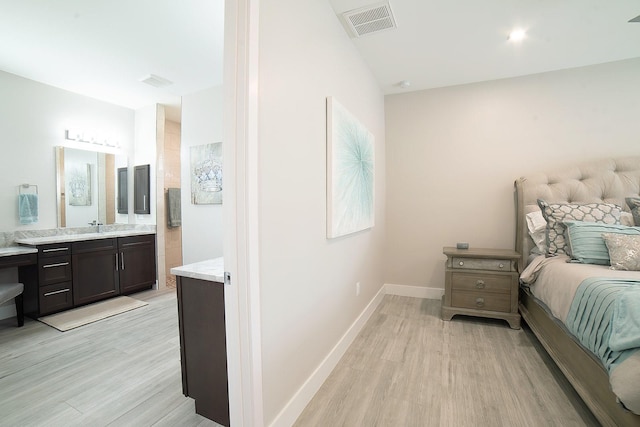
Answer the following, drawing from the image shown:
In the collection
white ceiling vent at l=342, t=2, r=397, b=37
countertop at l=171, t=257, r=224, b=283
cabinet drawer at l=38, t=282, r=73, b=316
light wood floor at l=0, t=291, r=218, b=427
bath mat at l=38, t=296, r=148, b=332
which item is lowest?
light wood floor at l=0, t=291, r=218, b=427

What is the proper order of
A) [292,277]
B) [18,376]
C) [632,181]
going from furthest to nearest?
[632,181], [18,376], [292,277]

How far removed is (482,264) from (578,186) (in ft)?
3.89

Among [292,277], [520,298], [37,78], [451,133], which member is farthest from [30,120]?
[520,298]

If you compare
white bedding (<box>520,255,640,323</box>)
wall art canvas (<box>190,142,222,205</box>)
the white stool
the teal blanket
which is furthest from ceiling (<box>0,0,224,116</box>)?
white bedding (<box>520,255,640,323</box>)

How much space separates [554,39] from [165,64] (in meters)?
3.62

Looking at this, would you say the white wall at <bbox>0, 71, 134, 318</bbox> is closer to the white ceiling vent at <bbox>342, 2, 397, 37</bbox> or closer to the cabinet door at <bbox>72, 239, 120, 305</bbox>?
the cabinet door at <bbox>72, 239, 120, 305</bbox>

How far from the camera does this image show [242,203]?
44.8 inches

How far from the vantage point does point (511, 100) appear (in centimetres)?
300

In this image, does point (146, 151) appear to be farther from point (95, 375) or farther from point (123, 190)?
point (95, 375)

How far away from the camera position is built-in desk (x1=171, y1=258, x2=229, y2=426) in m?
1.38

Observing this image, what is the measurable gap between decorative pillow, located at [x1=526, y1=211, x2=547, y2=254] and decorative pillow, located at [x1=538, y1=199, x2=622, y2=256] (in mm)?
155

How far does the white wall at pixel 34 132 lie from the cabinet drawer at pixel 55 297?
0.80 m

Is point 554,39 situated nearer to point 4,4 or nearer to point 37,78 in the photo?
point 4,4

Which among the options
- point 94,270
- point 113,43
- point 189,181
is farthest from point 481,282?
point 94,270
